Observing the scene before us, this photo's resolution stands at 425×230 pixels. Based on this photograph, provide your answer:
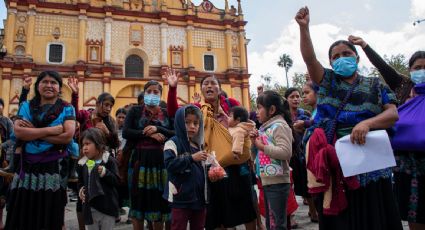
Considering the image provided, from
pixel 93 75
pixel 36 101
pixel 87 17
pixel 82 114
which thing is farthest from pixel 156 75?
pixel 36 101

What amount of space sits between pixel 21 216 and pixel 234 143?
6.64ft

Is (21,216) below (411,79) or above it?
below

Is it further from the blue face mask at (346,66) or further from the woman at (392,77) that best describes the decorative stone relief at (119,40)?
the blue face mask at (346,66)

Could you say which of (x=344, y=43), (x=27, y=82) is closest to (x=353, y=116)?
(x=344, y=43)

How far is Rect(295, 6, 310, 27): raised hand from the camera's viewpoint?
2.26 m

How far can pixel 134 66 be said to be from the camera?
23609 mm

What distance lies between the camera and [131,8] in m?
24.0

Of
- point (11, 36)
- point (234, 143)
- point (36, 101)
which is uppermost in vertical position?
point (11, 36)

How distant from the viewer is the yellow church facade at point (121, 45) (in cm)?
2088

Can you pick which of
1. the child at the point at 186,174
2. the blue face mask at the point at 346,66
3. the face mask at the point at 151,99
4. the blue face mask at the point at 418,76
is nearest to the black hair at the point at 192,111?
the child at the point at 186,174

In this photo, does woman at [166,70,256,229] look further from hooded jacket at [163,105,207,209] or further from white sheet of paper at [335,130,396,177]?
white sheet of paper at [335,130,396,177]

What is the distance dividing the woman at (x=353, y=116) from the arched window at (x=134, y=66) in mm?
22028

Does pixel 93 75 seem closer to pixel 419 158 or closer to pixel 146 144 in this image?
pixel 146 144

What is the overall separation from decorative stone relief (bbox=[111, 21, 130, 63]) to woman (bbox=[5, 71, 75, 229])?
67.5 ft
